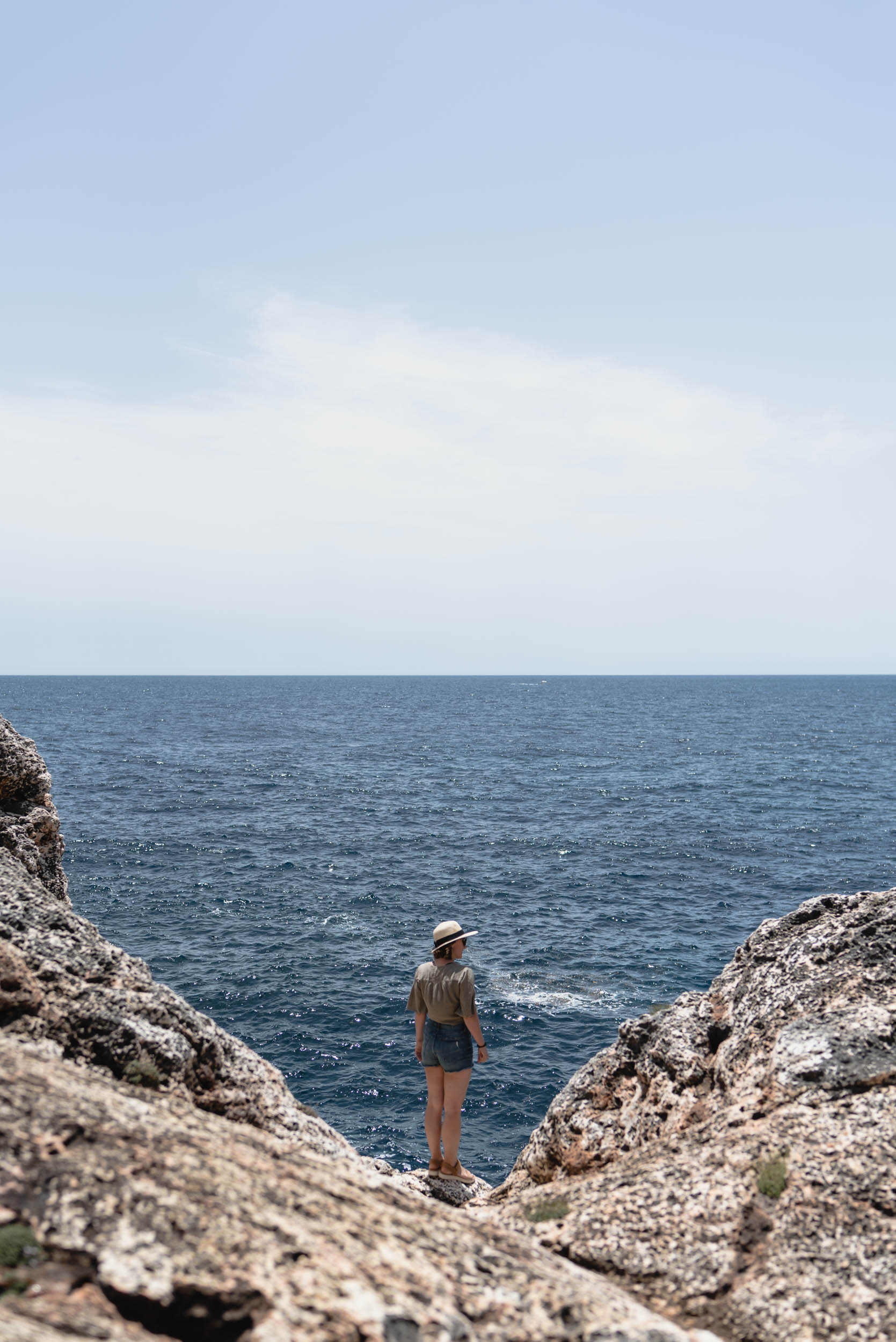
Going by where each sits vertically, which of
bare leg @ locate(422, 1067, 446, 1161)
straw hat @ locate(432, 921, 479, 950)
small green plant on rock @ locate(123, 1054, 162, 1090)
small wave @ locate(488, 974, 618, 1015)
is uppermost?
straw hat @ locate(432, 921, 479, 950)

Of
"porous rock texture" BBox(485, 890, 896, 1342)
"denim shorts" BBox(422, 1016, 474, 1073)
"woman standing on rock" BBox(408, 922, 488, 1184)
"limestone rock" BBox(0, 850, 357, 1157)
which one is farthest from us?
"denim shorts" BBox(422, 1016, 474, 1073)

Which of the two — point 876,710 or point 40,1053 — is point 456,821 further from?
point 876,710

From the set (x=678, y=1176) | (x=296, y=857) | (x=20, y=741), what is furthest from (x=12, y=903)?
(x=296, y=857)

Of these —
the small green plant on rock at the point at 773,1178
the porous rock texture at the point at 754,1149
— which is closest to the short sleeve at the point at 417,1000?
the porous rock texture at the point at 754,1149

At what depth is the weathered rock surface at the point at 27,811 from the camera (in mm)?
12961

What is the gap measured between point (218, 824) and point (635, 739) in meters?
76.1

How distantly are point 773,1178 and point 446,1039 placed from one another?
4983mm

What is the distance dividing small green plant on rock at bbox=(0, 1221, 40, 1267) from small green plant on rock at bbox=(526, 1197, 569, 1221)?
4.39 m

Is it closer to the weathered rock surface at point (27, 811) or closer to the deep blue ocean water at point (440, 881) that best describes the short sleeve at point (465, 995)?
the weathered rock surface at point (27, 811)

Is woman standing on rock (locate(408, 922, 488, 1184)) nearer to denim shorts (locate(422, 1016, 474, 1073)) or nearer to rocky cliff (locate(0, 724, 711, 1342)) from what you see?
denim shorts (locate(422, 1016, 474, 1073))

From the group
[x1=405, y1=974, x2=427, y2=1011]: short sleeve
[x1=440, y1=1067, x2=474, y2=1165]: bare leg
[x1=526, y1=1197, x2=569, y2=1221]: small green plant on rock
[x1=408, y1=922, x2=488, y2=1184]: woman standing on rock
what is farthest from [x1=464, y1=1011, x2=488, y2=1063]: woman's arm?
[x1=526, y1=1197, x2=569, y2=1221]: small green plant on rock

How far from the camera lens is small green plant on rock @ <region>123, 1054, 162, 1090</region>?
8195mm

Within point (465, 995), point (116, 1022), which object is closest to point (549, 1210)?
point (465, 995)

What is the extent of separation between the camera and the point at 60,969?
9094 mm
